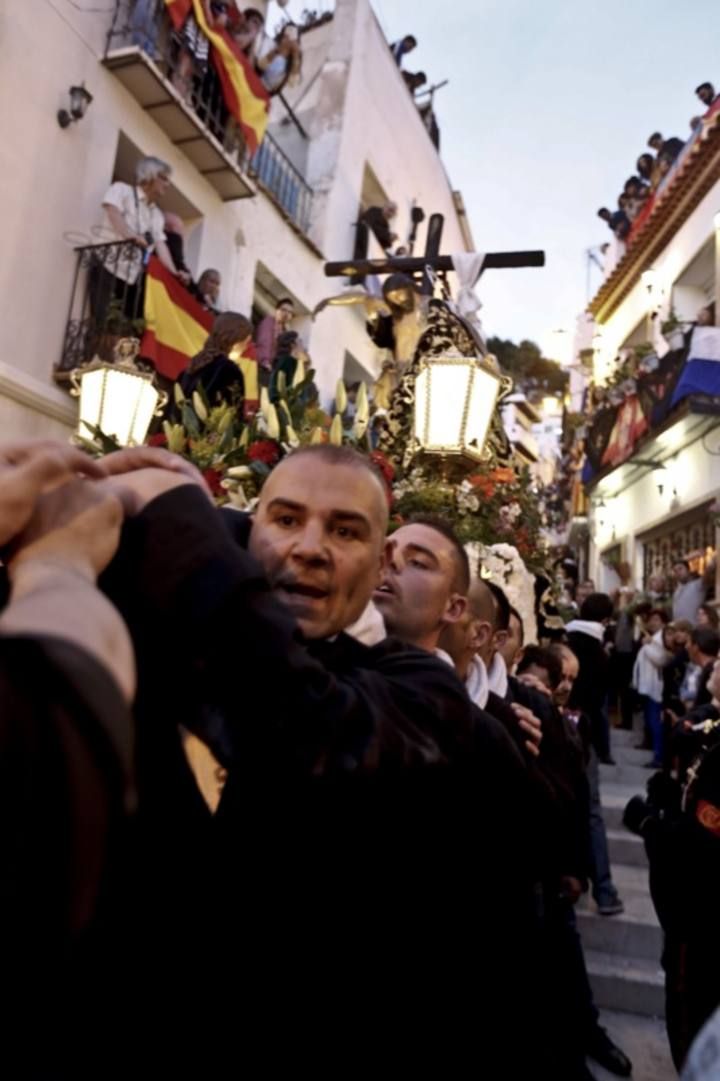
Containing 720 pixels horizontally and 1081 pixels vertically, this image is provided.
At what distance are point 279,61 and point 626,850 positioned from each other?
12.2 metres

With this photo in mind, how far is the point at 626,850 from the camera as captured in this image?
6.26 m

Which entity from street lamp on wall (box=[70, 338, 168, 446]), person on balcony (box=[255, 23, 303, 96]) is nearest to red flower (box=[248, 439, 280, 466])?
street lamp on wall (box=[70, 338, 168, 446])

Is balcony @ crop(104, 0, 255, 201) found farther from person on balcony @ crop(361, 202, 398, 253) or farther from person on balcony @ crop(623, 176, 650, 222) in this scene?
person on balcony @ crop(623, 176, 650, 222)

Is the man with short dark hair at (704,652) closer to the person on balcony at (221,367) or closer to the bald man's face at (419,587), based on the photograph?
the person on balcony at (221,367)

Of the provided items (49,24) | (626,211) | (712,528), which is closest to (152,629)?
(49,24)

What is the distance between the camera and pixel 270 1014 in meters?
1.02

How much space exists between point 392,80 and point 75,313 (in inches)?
489

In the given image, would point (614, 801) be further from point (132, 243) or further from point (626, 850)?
point (132, 243)

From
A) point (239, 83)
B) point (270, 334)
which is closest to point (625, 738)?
point (270, 334)

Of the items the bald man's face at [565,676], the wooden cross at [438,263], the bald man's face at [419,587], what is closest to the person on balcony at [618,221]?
the wooden cross at [438,263]

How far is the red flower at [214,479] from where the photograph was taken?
2774 millimetres

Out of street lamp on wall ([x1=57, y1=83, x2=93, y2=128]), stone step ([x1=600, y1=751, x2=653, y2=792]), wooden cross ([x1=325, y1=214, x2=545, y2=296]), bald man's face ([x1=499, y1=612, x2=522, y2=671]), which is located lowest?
stone step ([x1=600, y1=751, x2=653, y2=792])

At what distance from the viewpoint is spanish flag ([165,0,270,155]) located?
34.0 feet

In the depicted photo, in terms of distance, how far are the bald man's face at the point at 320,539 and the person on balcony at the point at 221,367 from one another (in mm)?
2392
